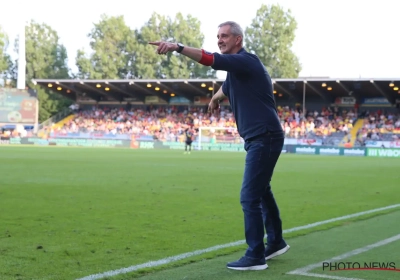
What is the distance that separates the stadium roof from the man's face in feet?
156

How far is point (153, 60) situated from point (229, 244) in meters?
78.6


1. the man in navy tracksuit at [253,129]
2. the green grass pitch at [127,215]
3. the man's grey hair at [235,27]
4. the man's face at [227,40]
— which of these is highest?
the man's grey hair at [235,27]

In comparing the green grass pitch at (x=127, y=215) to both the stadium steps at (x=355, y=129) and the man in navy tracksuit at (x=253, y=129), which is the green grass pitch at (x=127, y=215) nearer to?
the man in navy tracksuit at (x=253, y=129)

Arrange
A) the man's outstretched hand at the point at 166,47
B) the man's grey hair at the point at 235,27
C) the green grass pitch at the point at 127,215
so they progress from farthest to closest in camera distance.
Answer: the green grass pitch at the point at 127,215, the man's grey hair at the point at 235,27, the man's outstretched hand at the point at 166,47

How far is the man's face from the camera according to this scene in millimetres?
4906

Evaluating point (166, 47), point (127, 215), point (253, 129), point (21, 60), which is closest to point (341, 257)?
point (253, 129)

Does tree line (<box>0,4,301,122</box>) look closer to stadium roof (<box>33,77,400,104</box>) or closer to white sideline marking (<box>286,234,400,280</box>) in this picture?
stadium roof (<box>33,77,400,104</box>)

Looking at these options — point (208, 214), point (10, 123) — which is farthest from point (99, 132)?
point (208, 214)

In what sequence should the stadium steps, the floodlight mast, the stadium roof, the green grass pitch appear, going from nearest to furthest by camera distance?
the green grass pitch, the stadium steps, the stadium roof, the floodlight mast

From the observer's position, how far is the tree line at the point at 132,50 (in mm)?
77688

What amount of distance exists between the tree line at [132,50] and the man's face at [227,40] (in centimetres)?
7336

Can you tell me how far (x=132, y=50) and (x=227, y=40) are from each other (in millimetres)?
80790

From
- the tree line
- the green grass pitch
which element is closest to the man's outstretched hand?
the green grass pitch

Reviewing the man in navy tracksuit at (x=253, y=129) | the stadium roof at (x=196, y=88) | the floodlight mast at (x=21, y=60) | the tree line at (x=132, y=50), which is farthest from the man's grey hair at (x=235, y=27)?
the tree line at (x=132, y=50)
